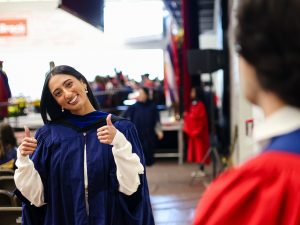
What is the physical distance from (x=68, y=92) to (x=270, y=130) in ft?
4.60

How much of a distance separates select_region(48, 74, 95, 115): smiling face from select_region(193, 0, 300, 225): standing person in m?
1.37

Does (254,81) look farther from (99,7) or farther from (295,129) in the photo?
(99,7)

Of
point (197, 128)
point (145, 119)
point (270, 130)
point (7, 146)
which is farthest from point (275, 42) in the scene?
point (197, 128)

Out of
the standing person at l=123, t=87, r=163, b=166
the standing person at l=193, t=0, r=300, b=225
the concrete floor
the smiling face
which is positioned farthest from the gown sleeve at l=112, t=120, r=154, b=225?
the standing person at l=123, t=87, r=163, b=166

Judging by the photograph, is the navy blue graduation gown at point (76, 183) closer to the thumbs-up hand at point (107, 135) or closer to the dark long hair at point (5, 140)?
the thumbs-up hand at point (107, 135)

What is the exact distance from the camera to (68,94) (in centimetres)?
205

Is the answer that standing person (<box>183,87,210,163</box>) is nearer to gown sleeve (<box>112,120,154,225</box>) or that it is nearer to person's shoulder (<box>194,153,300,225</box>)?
gown sleeve (<box>112,120,154,225</box>)

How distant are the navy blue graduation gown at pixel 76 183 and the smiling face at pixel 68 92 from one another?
79mm

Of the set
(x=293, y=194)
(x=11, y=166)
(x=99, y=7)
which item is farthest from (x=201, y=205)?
(x=99, y=7)

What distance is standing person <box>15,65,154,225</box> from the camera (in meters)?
1.95

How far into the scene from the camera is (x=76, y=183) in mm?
1972

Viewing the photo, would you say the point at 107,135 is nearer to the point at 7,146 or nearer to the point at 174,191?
the point at 7,146

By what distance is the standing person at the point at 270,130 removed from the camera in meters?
0.71

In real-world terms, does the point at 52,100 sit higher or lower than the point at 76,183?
higher
